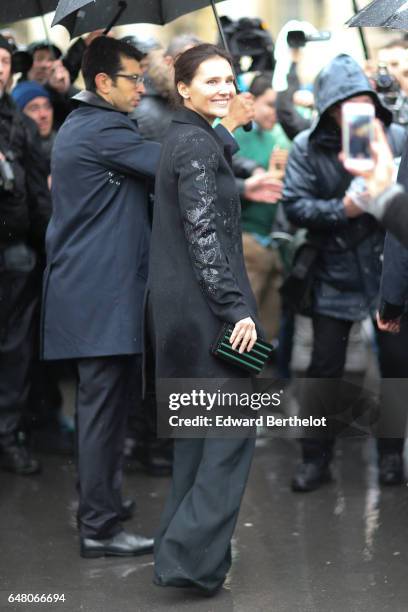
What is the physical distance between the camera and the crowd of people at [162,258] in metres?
4.50

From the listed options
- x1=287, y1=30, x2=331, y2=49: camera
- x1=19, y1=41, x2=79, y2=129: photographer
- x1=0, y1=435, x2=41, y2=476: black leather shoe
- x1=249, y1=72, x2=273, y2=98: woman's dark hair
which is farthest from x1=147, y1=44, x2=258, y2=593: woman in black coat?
x1=249, y1=72, x2=273, y2=98: woman's dark hair

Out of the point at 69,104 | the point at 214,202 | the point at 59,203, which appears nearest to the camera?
the point at 214,202

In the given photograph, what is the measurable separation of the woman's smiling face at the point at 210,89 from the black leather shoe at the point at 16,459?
95.9 inches

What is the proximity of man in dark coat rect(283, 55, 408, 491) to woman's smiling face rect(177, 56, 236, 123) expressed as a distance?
1362 millimetres

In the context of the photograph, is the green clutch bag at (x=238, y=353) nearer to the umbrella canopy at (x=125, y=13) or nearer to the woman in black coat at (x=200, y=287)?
the woman in black coat at (x=200, y=287)

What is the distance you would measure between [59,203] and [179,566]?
159 cm

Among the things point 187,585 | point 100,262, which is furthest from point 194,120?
point 187,585

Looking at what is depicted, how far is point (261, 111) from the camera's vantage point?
7531 mm

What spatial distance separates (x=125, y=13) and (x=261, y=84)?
2.05 m

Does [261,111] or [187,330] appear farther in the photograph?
[261,111]

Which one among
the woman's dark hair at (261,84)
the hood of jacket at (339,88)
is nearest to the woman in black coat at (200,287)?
the hood of jacket at (339,88)

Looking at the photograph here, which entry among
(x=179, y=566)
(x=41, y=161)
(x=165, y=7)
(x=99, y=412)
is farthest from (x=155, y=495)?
(x=165, y=7)

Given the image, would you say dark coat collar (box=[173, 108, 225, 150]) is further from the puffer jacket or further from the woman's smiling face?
the puffer jacket

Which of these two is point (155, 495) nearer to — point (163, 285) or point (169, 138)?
point (163, 285)
